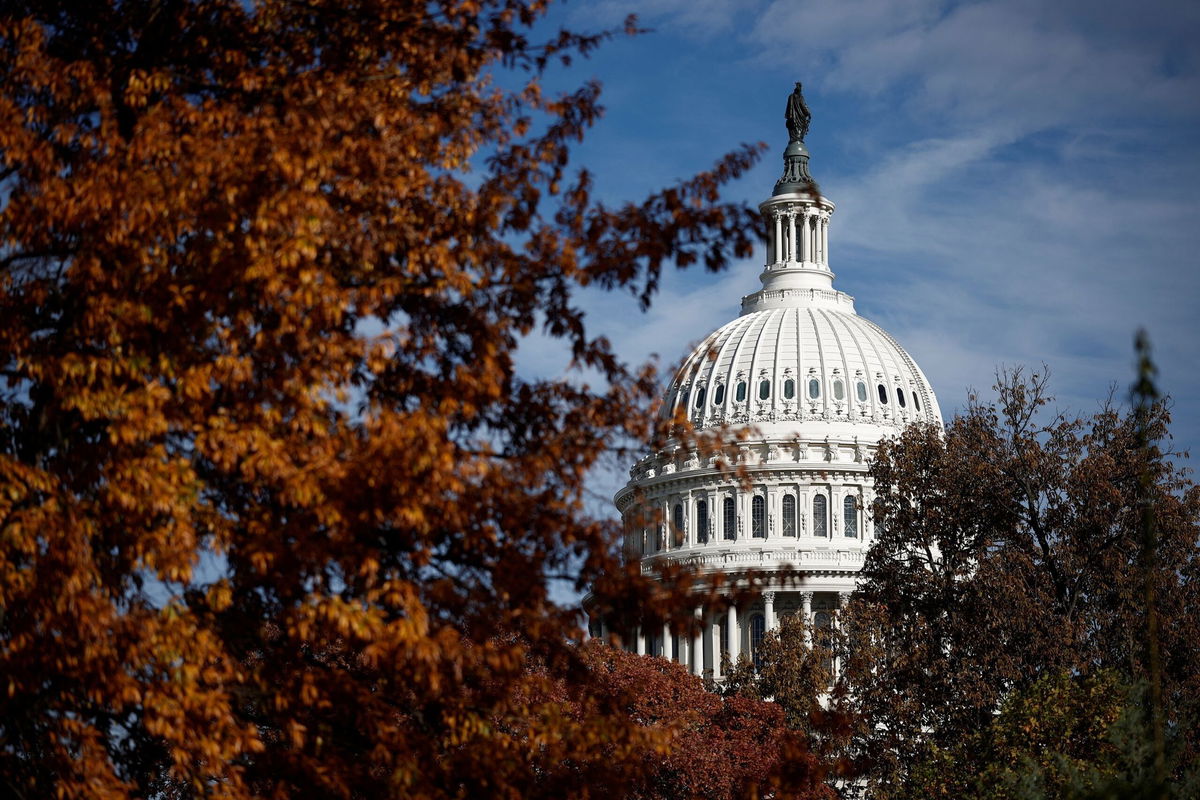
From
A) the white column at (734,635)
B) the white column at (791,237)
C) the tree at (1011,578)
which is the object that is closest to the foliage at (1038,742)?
the tree at (1011,578)

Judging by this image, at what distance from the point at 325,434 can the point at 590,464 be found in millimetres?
2647

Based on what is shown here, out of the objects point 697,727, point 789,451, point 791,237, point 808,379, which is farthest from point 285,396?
point 791,237

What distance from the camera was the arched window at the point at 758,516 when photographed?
12988 centimetres

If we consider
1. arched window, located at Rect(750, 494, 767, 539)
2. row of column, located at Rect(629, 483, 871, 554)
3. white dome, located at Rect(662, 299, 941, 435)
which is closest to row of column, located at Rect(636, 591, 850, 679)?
arched window, located at Rect(750, 494, 767, 539)

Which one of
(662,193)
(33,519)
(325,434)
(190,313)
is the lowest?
(33,519)

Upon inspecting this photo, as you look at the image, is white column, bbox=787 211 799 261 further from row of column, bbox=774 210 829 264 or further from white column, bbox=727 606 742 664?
white column, bbox=727 606 742 664

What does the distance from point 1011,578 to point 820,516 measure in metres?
91.8

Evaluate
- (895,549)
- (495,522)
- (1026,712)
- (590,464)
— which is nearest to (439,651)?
(495,522)

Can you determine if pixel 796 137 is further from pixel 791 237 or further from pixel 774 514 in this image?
pixel 774 514

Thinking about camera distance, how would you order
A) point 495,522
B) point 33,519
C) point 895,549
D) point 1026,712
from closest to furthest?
point 33,519 → point 495,522 → point 1026,712 → point 895,549

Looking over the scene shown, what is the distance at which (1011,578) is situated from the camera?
129 feet

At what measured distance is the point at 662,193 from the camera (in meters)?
15.3

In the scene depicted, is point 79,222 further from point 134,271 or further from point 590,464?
point 590,464

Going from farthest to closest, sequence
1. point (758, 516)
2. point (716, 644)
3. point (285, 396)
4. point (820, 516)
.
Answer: point (820, 516) < point (758, 516) < point (716, 644) < point (285, 396)
